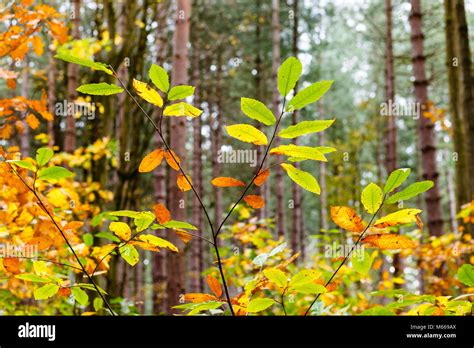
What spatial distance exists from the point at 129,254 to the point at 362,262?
1.63ft

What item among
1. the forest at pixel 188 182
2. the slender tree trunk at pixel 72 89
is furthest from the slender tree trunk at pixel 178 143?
the slender tree trunk at pixel 72 89

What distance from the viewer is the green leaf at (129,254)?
1139mm

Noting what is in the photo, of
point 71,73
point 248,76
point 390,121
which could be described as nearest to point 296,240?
point 390,121

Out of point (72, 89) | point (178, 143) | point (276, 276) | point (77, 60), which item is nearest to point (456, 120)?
point (178, 143)

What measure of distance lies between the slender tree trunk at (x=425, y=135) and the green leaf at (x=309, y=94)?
5.78m

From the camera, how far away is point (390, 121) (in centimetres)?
1194

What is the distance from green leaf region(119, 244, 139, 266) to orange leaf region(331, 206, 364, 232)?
0.43 m

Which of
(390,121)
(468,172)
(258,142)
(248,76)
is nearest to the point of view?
(258,142)

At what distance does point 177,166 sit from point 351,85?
24.5 m

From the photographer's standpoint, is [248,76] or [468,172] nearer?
[468,172]

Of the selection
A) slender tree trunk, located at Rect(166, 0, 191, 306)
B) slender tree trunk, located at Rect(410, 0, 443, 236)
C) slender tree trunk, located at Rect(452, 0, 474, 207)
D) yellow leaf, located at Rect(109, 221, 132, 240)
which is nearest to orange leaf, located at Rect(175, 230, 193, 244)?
yellow leaf, located at Rect(109, 221, 132, 240)

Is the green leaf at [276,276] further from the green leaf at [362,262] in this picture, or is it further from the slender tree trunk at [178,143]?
the slender tree trunk at [178,143]

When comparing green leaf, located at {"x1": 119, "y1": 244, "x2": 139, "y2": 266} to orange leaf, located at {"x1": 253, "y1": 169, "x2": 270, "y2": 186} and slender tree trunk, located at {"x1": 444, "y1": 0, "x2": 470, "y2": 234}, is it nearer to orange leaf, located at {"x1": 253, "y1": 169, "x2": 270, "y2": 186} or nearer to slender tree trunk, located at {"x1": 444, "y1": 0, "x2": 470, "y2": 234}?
orange leaf, located at {"x1": 253, "y1": 169, "x2": 270, "y2": 186}
